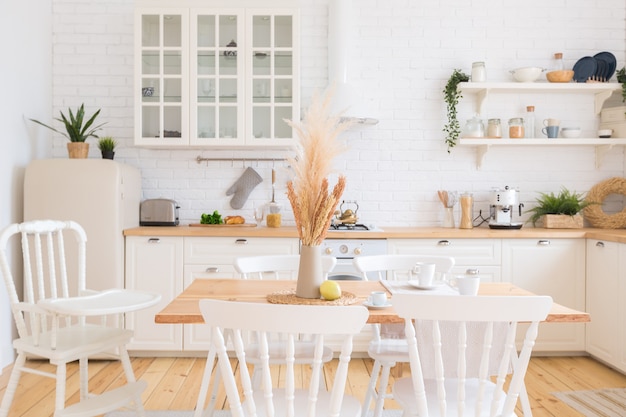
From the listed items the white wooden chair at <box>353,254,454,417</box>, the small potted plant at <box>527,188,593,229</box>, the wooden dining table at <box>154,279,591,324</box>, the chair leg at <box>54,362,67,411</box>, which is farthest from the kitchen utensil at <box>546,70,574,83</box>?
the chair leg at <box>54,362,67,411</box>

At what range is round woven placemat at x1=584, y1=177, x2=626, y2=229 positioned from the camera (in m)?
4.34

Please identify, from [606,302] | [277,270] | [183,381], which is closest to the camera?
[277,270]

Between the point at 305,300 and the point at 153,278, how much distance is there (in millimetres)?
2119

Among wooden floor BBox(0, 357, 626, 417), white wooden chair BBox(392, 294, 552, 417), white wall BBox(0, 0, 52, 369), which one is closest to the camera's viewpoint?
white wooden chair BBox(392, 294, 552, 417)

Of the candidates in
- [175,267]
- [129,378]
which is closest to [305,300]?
[129,378]

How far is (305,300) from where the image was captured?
84.9 inches

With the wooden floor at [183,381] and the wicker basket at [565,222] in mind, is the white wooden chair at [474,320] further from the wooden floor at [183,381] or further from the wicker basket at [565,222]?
the wicker basket at [565,222]

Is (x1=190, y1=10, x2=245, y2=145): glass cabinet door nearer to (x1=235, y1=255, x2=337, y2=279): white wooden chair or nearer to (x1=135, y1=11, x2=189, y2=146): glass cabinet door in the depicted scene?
(x1=135, y1=11, x2=189, y2=146): glass cabinet door

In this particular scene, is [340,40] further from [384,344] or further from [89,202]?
[384,344]

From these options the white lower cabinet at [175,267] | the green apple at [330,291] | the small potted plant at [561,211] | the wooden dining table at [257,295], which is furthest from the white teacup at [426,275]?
the small potted plant at [561,211]

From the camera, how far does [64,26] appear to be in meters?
4.51

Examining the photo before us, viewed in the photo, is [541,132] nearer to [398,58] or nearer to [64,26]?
[398,58]

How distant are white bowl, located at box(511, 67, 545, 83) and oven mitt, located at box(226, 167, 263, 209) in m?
2.17

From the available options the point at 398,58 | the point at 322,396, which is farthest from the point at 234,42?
the point at 322,396
